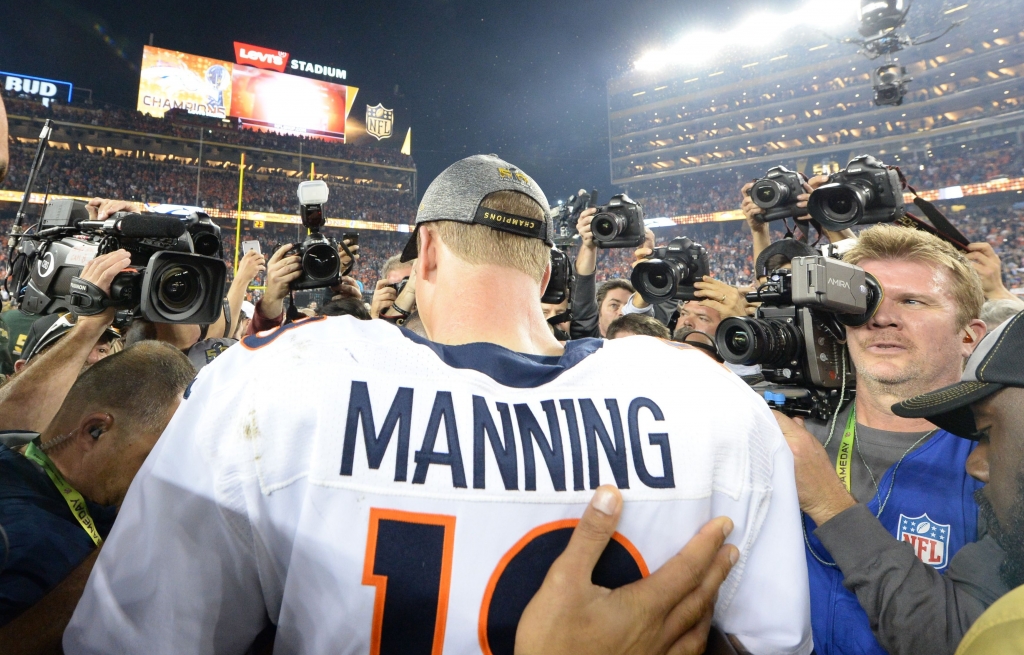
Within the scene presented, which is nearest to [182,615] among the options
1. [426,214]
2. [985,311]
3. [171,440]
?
[171,440]

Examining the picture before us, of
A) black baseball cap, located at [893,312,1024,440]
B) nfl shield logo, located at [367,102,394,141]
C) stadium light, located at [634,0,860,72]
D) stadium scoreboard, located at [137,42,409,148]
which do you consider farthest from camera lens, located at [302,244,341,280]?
nfl shield logo, located at [367,102,394,141]

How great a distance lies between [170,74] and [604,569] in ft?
102

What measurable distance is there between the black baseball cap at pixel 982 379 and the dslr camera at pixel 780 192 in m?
2.37

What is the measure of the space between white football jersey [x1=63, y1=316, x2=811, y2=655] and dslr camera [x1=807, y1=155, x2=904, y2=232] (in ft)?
7.59

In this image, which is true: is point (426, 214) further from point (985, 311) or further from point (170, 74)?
point (170, 74)

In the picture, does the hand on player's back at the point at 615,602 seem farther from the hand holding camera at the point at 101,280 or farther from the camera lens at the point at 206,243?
the camera lens at the point at 206,243

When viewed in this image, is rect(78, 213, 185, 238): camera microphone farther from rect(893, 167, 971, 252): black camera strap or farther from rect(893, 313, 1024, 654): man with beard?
rect(893, 167, 971, 252): black camera strap

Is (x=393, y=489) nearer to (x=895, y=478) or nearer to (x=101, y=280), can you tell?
(x=895, y=478)

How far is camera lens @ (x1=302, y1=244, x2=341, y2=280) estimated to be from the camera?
288 cm

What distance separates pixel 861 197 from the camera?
9.11 ft

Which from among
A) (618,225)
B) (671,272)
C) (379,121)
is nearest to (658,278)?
(671,272)

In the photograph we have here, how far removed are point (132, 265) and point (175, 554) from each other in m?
1.51

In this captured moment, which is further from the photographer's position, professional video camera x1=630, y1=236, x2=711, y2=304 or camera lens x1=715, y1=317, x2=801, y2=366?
professional video camera x1=630, y1=236, x2=711, y2=304

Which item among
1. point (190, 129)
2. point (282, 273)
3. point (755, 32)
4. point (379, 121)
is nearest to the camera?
point (282, 273)
